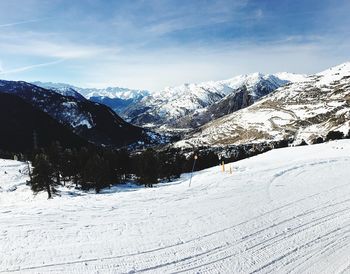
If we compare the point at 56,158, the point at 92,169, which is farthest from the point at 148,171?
the point at 56,158

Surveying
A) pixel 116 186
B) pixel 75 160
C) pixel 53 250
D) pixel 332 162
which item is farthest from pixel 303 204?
pixel 75 160

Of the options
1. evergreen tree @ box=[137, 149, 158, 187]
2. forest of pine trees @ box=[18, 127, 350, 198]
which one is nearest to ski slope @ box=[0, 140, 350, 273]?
forest of pine trees @ box=[18, 127, 350, 198]

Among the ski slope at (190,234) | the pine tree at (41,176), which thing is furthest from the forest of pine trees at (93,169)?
the ski slope at (190,234)

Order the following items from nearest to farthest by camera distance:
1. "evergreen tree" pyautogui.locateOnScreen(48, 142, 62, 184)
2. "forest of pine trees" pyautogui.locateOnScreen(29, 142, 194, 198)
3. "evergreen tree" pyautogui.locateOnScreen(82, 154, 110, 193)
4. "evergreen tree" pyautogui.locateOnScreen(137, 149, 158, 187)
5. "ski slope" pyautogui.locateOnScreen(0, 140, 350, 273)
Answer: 1. "ski slope" pyautogui.locateOnScreen(0, 140, 350, 273)
2. "forest of pine trees" pyautogui.locateOnScreen(29, 142, 194, 198)
3. "evergreen tree" pyautogui.locateOnScreen(82, 154, 110, 193)
4. "evergreen tree" pyautogui.locateOnScreen(137, 149, 158, 187)
5. "evergreen tree" pyautogui.locateOnScreen(48, 142, 62, 184)

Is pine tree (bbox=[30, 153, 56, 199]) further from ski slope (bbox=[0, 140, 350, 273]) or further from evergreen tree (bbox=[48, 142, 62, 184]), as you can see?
ski slope (bbox=[0, 140, 350, 273])

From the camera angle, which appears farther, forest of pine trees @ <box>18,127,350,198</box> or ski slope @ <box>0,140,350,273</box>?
forest of pine trees @ <box>18,127,350,198</box>

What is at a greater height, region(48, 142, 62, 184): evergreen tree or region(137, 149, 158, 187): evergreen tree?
region(48, 142, 62, 184): evergreen tree

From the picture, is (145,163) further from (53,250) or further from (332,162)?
(53,250)

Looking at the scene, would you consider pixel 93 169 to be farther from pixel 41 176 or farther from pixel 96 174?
pixel 41 176

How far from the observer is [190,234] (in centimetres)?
1293

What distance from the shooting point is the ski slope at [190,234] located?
34.3ft

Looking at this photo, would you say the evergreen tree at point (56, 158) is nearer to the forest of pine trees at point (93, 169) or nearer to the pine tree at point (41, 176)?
the forest of pine trees at point (93, 169)

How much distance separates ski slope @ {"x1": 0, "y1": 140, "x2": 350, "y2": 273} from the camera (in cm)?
1046

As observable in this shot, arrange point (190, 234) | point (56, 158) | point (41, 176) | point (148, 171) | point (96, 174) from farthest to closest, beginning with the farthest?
point (56, 158)
point (148, 171)
point (96, 174)
point (41, 176)
point (190, 234)
